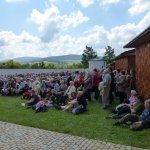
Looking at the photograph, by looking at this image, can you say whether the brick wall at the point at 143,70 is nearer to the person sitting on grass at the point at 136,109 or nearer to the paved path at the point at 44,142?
the person sitting on grass at the point at 136,109

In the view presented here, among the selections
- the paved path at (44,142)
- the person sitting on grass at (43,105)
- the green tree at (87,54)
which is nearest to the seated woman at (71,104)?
the person sitting on grass at (43,105)

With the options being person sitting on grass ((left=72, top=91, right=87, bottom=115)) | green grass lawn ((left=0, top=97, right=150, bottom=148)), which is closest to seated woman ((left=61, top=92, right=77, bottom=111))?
person sitting on grass ((left=72, top=91, right=87, bottom=115))

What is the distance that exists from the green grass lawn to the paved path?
1.65 ft

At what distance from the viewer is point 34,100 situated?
21.6 metres

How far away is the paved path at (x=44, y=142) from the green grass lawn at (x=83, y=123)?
50 cm

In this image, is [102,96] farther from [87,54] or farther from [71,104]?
[87,54]

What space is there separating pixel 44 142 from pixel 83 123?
3454mm

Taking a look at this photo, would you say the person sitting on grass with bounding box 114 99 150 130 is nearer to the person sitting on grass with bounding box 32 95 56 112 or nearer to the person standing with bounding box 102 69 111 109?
the person standing with bounding box 102 69 111 109

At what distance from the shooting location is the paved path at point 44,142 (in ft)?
36.4

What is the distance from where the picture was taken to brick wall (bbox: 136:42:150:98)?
19.0 m

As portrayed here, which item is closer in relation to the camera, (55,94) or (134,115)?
(134,115)

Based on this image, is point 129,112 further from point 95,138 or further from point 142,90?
point 142,90

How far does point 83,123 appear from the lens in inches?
594

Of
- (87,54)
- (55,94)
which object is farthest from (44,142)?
(87,54)
